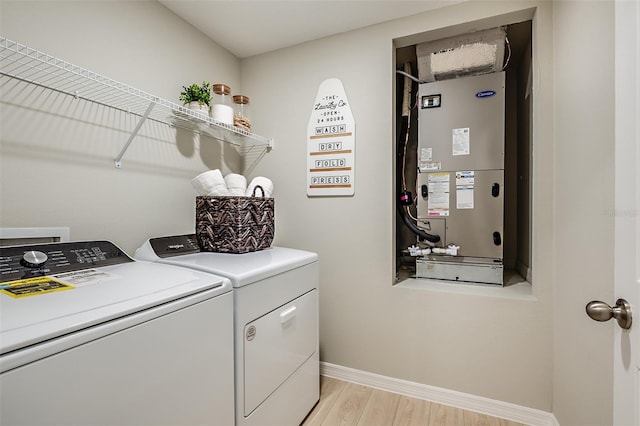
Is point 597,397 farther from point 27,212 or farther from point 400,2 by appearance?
point 27,212

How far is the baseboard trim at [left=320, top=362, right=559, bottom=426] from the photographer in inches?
61.7

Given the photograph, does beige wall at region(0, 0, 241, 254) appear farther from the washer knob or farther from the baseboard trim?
the baseboard trim

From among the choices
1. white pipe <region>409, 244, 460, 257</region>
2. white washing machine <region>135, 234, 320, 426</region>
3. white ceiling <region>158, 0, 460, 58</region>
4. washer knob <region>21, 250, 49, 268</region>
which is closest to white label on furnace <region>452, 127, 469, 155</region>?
white pipe <region>409, 244, 460, 257</region>

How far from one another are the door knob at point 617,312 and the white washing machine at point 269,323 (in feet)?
3.51

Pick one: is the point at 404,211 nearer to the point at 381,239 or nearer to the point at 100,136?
the point at 381,239

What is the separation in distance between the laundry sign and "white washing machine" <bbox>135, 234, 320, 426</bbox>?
1.95 feet

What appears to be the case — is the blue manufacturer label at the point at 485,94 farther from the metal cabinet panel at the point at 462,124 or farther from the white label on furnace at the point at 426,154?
the white label on furnace at the point at 426,154

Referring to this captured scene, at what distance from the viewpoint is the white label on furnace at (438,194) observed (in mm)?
1942

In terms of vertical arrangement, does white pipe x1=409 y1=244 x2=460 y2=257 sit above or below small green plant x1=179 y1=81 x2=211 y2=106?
below

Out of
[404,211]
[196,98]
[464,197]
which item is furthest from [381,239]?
[196,98]

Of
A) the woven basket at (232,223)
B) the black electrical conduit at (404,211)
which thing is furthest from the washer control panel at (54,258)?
the black electrical conduit at (404,211)

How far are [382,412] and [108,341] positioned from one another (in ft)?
5.06

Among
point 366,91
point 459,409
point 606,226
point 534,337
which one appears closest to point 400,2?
point 366,91

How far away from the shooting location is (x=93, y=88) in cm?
134
